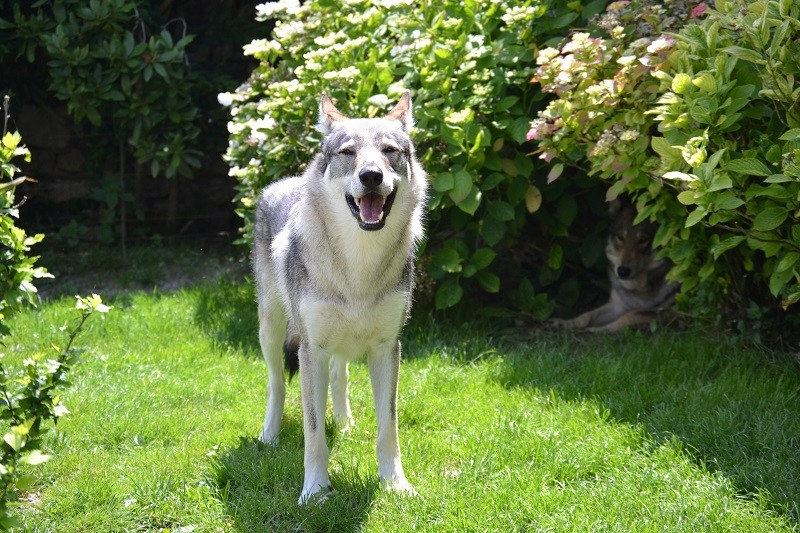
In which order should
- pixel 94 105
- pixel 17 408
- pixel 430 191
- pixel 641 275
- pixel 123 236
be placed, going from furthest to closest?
pixel 123 236
pixel 94 105
pixel 641 275
pixel 430 191
pixel 17 408

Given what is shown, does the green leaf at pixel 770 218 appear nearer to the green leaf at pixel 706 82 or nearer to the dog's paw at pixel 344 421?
the green leaf at pixel 706 82

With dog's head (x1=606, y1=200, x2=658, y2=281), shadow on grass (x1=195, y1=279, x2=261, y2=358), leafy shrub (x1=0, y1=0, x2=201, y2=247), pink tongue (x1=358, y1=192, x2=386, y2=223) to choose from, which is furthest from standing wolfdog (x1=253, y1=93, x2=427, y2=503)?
leafy shrub (x1=0, y1=0, x2=201, y2=247)

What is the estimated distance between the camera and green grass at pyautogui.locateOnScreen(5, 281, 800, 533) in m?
3.47

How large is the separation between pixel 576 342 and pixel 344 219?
2292 millimetres

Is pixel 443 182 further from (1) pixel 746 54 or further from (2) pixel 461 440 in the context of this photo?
(1) pixel 746 54

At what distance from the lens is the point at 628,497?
11.5 feet

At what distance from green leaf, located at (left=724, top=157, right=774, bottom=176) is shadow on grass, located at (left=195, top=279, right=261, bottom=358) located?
292 centimetres

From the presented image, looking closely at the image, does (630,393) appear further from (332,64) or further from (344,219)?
(332,64)

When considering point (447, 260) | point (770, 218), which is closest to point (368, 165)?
point (770, 218)

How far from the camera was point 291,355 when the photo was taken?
4340 mm

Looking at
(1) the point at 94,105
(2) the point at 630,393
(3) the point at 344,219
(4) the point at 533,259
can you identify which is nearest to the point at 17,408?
(3) the point at 344,219

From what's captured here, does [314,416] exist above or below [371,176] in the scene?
below

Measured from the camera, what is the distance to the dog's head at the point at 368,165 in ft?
11.7

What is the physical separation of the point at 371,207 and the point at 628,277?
2932mm
